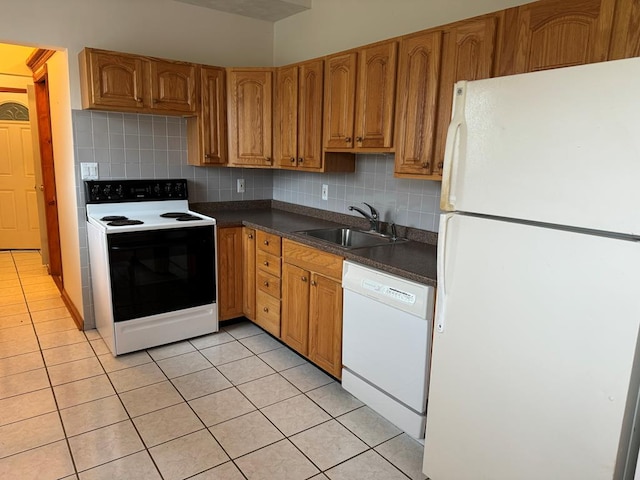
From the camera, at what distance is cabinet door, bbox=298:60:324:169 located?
305 cm

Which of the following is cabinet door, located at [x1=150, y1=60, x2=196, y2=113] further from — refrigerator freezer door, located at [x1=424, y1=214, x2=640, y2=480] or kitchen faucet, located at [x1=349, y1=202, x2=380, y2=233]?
refrigerator freezer door, located at [x1=424, y1=214, x2=640, y2=480]

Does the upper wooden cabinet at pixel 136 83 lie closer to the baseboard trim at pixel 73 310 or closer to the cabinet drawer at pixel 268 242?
the cabinet drawer at pixel 268 242

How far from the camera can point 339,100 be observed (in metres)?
2.88

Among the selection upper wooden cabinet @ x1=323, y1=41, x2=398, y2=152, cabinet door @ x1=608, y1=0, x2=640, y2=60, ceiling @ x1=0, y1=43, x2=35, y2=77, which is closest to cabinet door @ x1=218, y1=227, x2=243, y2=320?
upper wooden cabinet @ x1=323, y1=41, x2=398, y2=152

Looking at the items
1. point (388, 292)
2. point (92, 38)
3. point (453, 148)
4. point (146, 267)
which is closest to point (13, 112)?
point (92, 38)

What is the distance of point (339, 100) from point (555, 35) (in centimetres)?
136

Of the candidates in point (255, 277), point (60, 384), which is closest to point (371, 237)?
point (255, 277)

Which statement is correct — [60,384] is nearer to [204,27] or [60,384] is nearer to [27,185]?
[204,27]

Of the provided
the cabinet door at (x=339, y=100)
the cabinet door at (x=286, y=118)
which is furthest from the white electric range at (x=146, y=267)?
the cabinet door at (x=339, y=100)

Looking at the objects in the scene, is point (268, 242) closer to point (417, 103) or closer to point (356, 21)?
point (417, 103)

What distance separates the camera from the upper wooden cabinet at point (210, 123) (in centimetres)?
343

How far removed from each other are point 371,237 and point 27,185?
5.06 m

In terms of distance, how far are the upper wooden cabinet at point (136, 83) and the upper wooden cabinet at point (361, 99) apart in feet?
3.67

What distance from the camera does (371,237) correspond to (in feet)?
9.98
